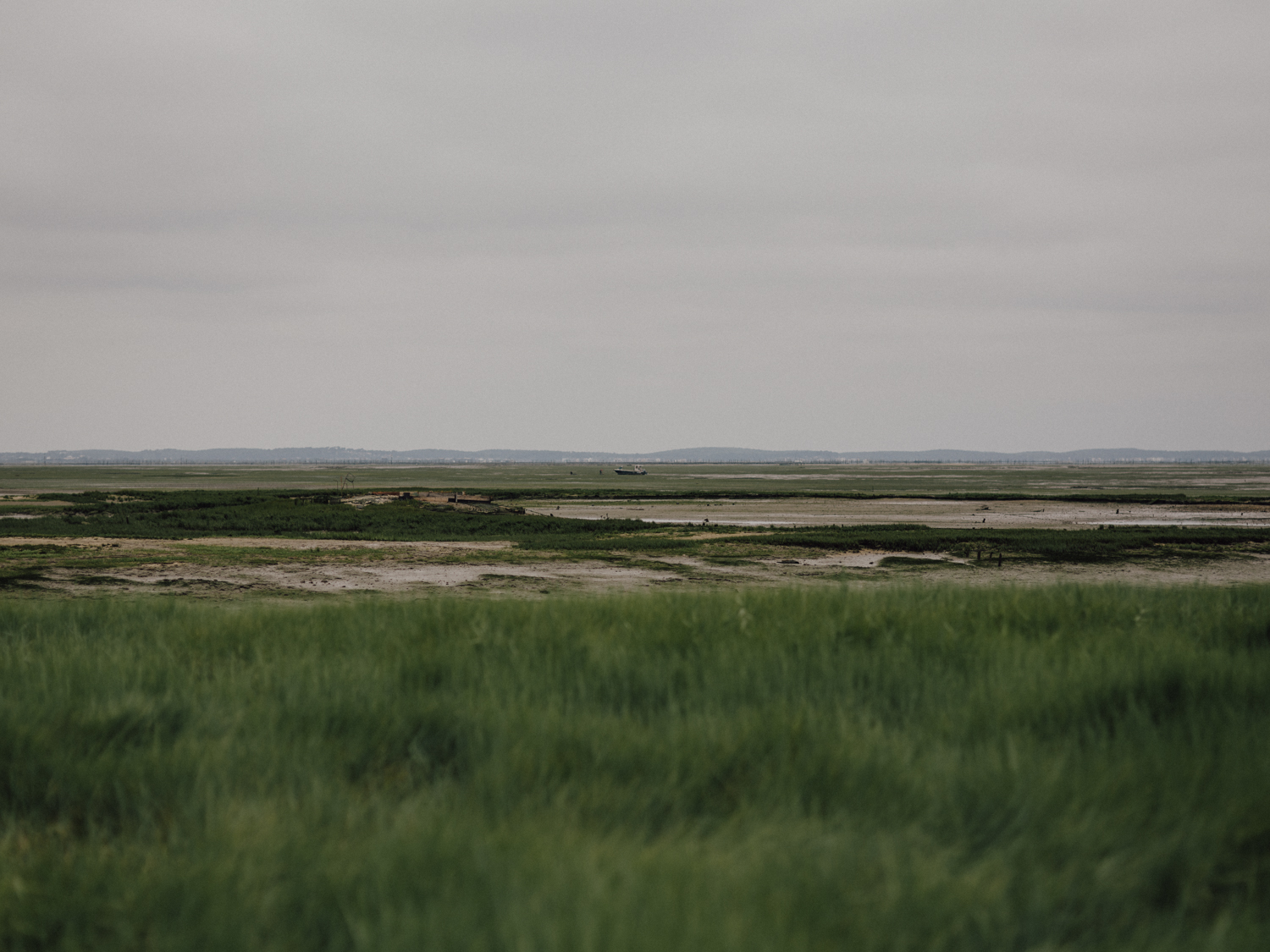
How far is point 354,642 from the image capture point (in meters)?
5.48

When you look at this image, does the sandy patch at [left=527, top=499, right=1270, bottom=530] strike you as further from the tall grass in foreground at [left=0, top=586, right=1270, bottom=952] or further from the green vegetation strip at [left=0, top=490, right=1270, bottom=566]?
the tall grass in foreground at [left=0, top=586, right=1270, bottom=952]

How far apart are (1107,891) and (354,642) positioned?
4540 millimetres

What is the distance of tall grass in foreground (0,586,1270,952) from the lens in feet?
7.22

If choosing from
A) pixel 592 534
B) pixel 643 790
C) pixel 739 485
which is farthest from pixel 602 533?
pixel 739 485

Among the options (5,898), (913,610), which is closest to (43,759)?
(5,898)

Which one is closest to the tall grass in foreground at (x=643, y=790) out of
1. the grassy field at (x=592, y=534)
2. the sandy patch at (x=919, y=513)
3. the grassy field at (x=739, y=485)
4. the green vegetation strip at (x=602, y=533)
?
the grassy field at (x=592, y=534)

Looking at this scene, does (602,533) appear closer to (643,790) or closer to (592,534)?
(592,534)

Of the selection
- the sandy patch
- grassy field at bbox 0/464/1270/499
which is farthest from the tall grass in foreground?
grassy field at bbox 0/464/1270/499

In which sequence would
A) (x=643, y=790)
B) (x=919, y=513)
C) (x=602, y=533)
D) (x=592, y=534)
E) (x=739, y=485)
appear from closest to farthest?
1. (x=643, y=790)
2. (x=592, y=534)
3. (x=602, y=533)
4. (x=919, y=513)
5. (x=739, y=485)

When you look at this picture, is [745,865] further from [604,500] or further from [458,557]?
[604,500]

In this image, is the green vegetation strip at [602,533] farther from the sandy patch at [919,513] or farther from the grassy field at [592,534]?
the sandy patch at [919,513]

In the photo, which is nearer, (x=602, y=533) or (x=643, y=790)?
(x=643, y=790)

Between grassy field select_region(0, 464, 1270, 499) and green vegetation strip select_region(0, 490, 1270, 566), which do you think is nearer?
green vegetation strip select_region(0, 490, 1270, 566)

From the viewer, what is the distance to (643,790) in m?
3.05
